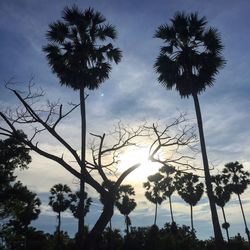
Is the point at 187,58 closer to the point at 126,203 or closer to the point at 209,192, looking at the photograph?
the point at 209,192

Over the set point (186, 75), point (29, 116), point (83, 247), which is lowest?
point (83, 247)

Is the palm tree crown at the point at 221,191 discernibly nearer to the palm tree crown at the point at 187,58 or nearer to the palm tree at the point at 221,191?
the palm tree at the point at 221,191

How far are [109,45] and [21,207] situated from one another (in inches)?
519

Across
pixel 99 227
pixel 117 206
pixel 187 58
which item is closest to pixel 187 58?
pixel 187 58

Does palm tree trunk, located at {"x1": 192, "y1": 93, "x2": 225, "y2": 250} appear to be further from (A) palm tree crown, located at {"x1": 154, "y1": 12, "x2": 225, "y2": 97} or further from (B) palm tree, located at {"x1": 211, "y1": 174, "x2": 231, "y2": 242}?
(B) palm tree, located at {"x1": 211, "y1": 174, "x2": 231, "y2": 242}

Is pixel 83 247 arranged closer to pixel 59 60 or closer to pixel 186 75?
pixel 186 75

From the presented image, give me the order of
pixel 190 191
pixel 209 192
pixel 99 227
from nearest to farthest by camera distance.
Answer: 1. pixel 99 227
2. pixel 209 192
3. pixel 190 191

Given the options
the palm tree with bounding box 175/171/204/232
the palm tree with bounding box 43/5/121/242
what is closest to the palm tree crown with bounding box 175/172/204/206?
the palm tree with bounding box 175/171/204/232

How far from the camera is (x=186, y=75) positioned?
23.1 meters

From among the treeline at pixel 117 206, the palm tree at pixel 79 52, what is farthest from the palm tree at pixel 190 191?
the palm tree at pixel 79 52

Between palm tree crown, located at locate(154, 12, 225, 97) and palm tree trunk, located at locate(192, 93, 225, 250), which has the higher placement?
palm tree crown, located at locate(154, 12, 225, 97)

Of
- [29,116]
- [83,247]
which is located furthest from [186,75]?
[83,247]

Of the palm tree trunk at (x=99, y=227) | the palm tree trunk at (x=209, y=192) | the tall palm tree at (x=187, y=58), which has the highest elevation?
the tall palm tree at (x=187, y=58)

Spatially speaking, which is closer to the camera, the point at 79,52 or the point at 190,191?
the point at 79,52
